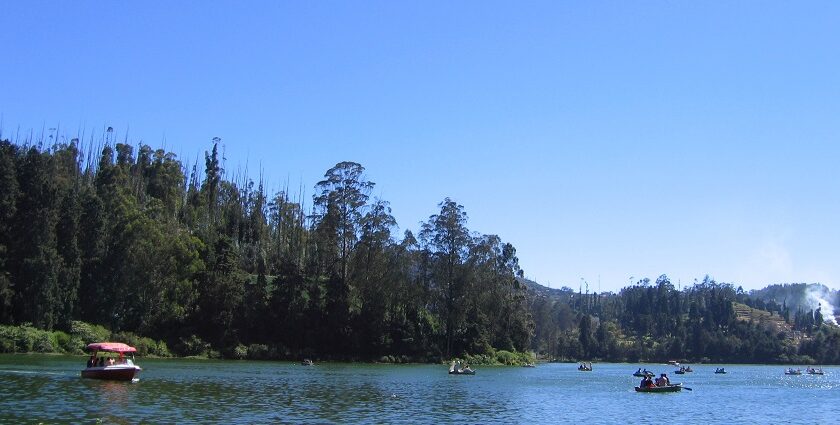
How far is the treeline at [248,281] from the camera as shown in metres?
86.6

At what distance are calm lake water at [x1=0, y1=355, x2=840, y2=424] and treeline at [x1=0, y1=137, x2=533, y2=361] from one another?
23.1m

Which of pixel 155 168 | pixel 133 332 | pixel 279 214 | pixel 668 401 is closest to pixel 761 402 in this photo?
pixel 668 401

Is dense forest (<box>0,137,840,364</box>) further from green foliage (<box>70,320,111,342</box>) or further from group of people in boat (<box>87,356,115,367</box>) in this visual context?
group of people in boat (<box>87,356,115,367</box>)

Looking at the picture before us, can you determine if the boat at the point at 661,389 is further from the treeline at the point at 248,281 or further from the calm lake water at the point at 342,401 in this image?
the treeline at the point at 248,281

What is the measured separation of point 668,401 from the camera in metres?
57.5

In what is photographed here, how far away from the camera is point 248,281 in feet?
350

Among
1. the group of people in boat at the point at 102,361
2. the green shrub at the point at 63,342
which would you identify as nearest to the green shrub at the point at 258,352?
the green shrub at the point at 63,342

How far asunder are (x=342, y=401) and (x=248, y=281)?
6405 centimetres

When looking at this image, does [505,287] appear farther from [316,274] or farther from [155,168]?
[155,168]

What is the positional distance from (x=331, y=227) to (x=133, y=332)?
2780cm

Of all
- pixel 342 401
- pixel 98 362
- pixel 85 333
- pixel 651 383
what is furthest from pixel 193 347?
pixel 342 401

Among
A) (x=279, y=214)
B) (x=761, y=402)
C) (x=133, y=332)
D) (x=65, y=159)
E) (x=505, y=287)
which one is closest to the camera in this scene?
(x=761, y=402)

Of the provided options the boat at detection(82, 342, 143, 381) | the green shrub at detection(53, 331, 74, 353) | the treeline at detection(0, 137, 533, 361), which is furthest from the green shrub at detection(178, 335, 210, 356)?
the boat at detection(82, 342, 143, 381)

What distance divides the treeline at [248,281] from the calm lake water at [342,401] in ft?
75.7
